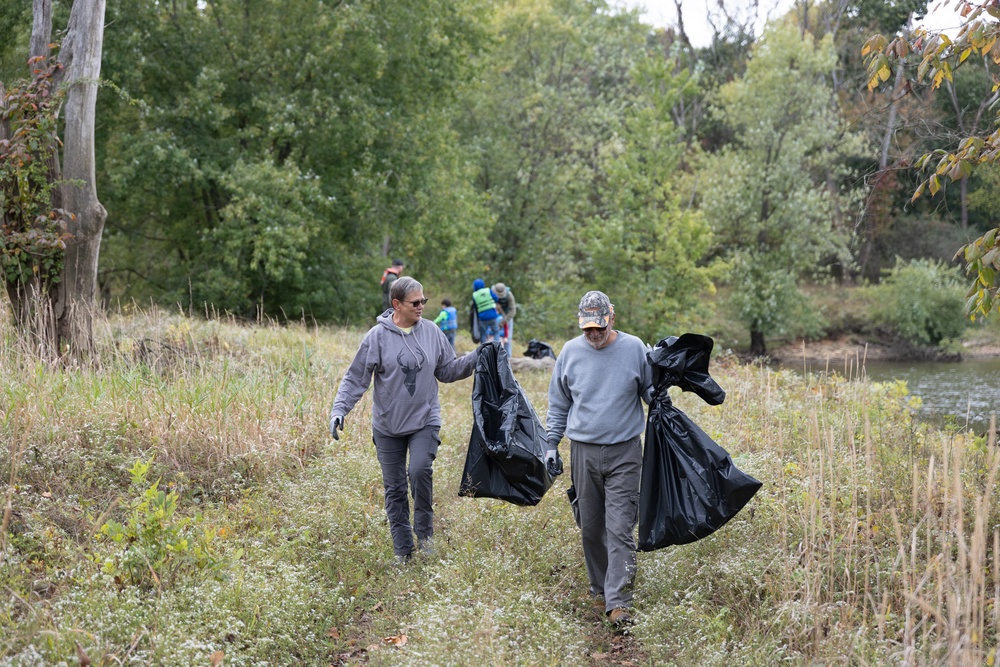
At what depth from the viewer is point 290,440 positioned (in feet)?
25.5

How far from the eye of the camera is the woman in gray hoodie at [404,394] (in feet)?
19.6

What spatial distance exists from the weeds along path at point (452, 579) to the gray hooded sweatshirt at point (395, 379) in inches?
36.4

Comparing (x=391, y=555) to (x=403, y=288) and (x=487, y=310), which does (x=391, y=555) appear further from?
(x=487, y=310)

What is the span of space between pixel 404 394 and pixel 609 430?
1444 millimetres

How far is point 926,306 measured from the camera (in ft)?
101

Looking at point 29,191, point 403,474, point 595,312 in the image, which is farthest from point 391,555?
point 29,191

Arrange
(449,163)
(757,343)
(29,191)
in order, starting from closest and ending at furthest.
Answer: (29,191) < (449,163) < (757,343)

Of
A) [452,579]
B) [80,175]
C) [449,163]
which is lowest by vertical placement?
[452,579]

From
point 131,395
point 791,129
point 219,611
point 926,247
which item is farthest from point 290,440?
point 926,247

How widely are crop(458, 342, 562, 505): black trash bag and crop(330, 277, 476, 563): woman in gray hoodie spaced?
0.19 metres

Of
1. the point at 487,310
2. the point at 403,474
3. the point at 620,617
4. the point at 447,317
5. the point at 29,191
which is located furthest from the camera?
the point at 487,310

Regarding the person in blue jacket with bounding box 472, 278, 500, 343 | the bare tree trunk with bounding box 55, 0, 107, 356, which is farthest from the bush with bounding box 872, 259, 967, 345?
the bare tree trunk with bounding box 55, 0, 107, 356

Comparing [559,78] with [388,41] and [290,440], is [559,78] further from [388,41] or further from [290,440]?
[290,440]

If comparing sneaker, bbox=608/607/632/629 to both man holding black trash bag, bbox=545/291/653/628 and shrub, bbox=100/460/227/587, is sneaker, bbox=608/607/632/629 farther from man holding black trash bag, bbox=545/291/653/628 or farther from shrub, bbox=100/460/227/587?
shrub, bbox=100/460/227/587
